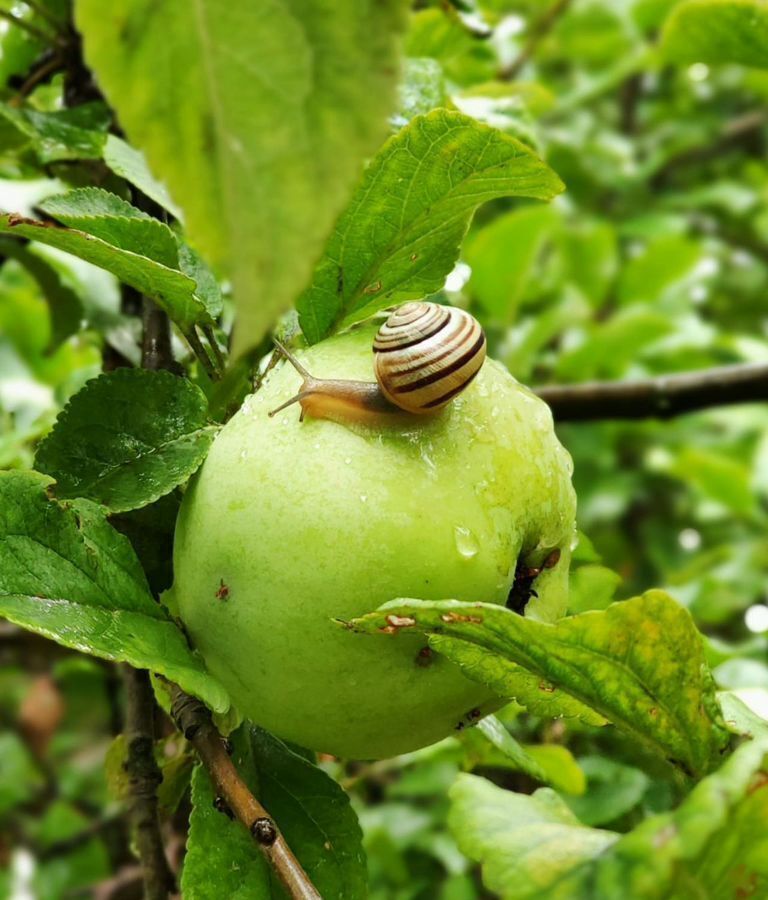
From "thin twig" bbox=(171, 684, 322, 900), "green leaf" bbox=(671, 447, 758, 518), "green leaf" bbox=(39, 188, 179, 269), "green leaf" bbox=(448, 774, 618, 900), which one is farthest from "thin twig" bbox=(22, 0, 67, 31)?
"green leaf" bbox=(671, 447, 758, 518)

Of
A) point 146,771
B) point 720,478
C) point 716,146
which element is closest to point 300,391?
point 146,771

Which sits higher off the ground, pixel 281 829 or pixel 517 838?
pixel 517 838

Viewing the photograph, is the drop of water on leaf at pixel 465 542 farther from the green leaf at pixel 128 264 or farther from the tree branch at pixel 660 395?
the tree branch at pixel 660 395

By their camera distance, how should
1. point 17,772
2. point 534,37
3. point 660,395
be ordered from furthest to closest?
point 17,772
point 534,37
point 660,395

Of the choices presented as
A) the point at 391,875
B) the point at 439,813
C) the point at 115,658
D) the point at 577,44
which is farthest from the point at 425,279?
the point at 577,44

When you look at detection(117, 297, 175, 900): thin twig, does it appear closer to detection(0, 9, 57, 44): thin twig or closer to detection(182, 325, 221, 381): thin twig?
detection(182, 325, 221, 381): thin twig

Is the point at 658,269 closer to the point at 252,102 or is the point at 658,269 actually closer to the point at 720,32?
the point at 720,32

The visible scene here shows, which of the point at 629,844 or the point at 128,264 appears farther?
the point at 128,264
